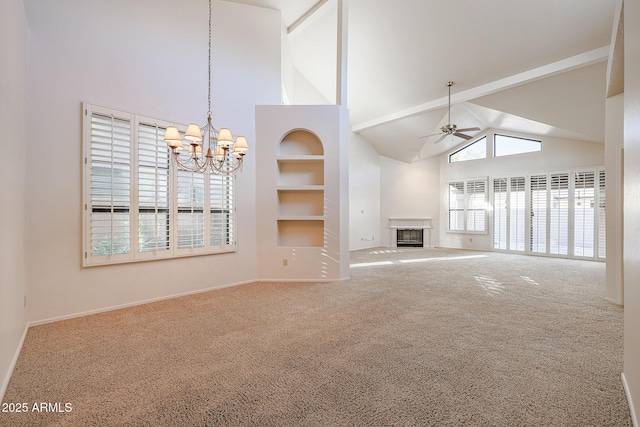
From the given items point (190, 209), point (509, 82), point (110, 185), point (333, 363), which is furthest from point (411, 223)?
point (110, 185)

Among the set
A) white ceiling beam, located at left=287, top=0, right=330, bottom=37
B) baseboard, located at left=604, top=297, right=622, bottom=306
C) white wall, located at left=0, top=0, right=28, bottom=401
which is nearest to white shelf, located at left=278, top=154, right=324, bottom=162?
white ceiling beam, located at left=287, top=0, right=330, bottom=37

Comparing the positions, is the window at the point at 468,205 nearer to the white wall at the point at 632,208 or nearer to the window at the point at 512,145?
the window at the point at 512,145

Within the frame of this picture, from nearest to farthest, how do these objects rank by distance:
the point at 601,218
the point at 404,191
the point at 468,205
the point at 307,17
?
the point at 307,17 → the point at 601,218 → the point at 468,205 → the point at 404,191

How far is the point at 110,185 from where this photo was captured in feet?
12.0

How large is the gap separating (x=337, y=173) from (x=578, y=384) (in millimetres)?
4036

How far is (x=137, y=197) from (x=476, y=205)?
958 cm

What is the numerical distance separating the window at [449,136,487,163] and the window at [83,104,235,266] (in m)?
8.75

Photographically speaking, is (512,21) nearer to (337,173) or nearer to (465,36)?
(465,36)

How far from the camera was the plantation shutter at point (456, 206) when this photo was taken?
10219 millimetres

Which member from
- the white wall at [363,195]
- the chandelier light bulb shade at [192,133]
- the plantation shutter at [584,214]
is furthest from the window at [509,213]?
the chandelier light bulb shade at [192,133]

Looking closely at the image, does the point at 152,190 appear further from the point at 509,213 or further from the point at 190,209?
the point at 509,213

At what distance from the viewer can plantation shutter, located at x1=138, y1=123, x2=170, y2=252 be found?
3.91 meters

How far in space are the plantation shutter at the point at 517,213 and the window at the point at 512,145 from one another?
2.84 ft

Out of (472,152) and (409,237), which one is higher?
(472,152)
